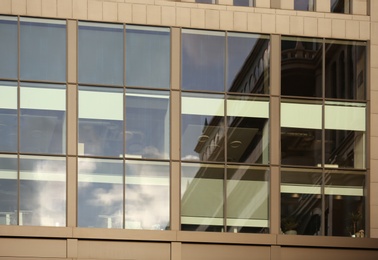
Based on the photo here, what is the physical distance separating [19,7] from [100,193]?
21.6 feet

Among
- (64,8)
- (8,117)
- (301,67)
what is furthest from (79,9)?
(301,67)

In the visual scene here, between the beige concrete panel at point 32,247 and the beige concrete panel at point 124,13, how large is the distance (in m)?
7.51

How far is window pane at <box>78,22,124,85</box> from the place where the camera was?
30.7 metres

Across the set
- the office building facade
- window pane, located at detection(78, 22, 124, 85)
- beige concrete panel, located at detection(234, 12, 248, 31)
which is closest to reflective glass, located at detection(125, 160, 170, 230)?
the office building facade

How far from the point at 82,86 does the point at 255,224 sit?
23.9 feet

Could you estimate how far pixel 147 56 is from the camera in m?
31.2

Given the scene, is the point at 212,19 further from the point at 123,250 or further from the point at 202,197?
the point at 123,250

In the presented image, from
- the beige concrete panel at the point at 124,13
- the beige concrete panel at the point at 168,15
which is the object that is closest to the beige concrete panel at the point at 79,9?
the beige concrete panel at the point at 124,13

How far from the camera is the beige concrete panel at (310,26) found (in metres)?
32.1

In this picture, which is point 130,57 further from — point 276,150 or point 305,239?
point 305,239

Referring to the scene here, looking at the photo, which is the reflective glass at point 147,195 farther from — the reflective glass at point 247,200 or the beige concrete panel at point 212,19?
the beige concrete panel at point 212,19

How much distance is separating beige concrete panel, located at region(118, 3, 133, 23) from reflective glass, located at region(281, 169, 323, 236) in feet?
23.7

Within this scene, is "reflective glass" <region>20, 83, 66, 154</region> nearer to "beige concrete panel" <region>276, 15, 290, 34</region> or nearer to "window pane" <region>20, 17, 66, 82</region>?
"window pane" <region>20, 17, 66, 82</region>

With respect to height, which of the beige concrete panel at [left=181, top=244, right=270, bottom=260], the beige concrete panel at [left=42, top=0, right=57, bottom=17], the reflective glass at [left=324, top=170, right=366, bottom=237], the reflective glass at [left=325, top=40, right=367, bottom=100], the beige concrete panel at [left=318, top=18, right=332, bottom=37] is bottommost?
the beige concrete panel at [left=181, top=244, right=270, bottom=260]
